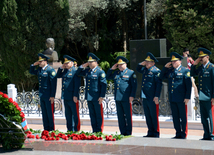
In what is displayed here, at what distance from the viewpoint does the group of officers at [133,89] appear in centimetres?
685

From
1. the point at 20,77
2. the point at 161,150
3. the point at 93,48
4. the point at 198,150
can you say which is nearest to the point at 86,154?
the point at 161,150

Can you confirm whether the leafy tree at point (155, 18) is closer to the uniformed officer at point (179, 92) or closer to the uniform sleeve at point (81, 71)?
the uniform sleeve at point (81, 71)

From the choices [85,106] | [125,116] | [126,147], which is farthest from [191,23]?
[126,147]

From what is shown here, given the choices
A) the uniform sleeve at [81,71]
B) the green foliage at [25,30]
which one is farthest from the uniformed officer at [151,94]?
the green foliage at [25,30]

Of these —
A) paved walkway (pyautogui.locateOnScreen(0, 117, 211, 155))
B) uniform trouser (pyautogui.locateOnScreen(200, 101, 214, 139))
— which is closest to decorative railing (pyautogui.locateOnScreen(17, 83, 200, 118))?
uniform trouser (pyautogui.locateOnScreen(200, 101, 214, 139))

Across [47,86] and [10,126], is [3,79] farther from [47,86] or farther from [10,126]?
[10,126]

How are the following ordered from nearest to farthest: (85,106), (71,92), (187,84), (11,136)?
(11,136), (187,84), (71,92), (85,106)

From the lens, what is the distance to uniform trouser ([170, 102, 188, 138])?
23.3 feet

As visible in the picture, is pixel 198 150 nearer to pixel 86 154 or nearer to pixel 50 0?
pixel 86 154

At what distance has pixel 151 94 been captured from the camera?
745cm

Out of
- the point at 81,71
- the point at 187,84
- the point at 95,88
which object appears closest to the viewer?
the point at 187,84

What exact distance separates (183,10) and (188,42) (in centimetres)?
192

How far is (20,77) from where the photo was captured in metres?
18.8

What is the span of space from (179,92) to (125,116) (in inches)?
54.9
